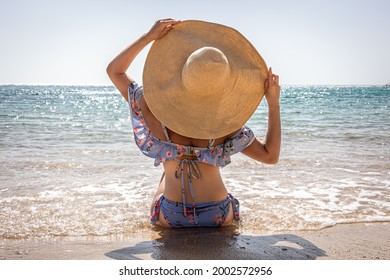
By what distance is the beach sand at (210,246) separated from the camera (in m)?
2.50

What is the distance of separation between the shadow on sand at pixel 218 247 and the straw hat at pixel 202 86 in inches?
28.7

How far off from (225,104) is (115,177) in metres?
2.71

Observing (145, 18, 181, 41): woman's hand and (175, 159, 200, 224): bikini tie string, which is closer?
(145, 18, 181, 41): woman's hand

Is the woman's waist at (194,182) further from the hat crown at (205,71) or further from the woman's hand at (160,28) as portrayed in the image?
the woman's hand at (160,28)

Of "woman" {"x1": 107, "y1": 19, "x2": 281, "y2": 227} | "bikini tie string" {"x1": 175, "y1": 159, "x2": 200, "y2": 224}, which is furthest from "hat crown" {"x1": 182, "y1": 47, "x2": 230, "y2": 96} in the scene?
"bikini tie string" {"x1": 175, "y1": 159, "x2": 200, "y2": 224}

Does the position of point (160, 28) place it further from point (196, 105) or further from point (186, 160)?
point (186, 160)

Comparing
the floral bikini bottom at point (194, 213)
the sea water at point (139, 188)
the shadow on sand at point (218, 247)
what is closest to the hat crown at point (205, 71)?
the floral bikini bottom at point (194, 213)

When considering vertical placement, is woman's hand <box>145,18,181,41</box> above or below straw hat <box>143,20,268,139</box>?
above

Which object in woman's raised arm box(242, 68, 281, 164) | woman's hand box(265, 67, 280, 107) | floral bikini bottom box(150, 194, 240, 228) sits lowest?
floral bikini bottom box(150, 194, 240, 228)

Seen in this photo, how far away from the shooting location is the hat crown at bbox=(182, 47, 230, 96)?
2.24m

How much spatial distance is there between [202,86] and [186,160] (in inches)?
21.7

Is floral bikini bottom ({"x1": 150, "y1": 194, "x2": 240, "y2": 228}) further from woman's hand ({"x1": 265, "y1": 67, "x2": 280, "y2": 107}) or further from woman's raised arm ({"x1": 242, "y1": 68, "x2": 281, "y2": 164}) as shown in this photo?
woman's hand ({"x1": 265, "y1": 67, "x2": 280, "y2": 107})

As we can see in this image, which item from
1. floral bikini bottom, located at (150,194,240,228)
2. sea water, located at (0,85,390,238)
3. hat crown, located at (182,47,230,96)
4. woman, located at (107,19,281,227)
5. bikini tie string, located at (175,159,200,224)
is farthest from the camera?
sea water, located at (0,85,390,238)

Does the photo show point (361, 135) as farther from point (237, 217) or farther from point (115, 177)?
point (237, 217)
